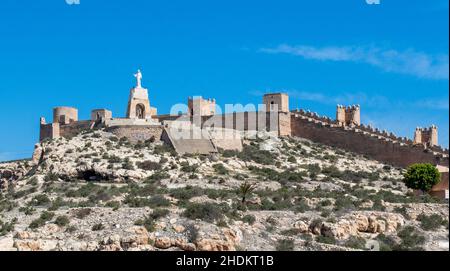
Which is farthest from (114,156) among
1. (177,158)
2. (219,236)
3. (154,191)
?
(219,236)

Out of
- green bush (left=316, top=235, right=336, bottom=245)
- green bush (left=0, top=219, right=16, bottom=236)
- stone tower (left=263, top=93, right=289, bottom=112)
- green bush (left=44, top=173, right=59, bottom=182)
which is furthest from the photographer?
stone tower (left=263, top=93, right=289, bottom=112)

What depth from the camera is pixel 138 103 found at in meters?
48.3

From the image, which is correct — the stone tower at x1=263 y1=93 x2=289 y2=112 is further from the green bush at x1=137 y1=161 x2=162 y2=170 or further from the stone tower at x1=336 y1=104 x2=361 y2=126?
the green bush at x1=137 y1=161 x2=162 y2=170

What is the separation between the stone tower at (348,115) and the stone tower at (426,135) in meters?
4.26

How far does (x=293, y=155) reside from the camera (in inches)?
1827

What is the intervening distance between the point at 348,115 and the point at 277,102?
16.2ft

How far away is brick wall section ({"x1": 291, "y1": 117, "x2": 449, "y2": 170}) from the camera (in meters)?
46.0

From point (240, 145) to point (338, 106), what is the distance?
8857 mm

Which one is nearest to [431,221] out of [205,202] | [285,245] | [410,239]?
[410,239]

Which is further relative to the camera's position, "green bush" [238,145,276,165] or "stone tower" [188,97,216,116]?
"stone tower" [188,97,216,116]

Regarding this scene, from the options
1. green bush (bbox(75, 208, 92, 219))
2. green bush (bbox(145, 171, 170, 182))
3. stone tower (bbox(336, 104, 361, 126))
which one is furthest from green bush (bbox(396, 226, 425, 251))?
stone tower (bbox(336, 104, 361, 126))

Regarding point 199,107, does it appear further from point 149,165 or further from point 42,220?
point 42,220

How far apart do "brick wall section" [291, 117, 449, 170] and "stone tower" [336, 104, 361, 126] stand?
55.5 inches
